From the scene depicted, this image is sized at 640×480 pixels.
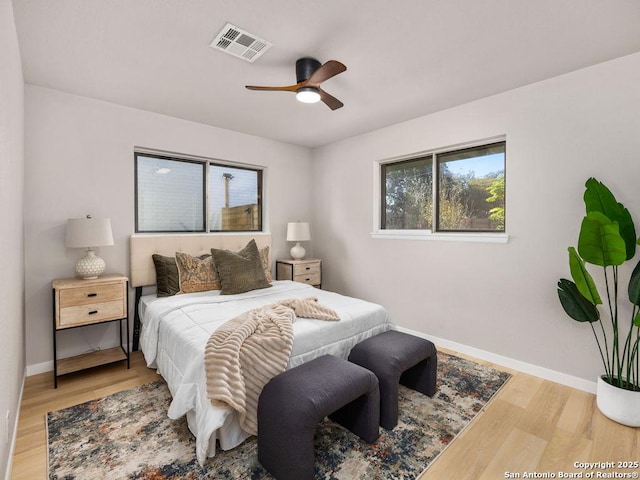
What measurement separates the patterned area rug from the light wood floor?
0.08 meters

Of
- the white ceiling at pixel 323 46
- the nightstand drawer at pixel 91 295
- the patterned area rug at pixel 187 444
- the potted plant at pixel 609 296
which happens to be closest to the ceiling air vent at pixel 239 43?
the white ceiling at pixel 323 46

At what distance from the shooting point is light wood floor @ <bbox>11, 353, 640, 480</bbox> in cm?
171

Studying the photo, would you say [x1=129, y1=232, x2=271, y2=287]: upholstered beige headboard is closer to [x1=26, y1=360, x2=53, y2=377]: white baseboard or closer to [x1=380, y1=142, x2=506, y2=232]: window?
[x1=26, y1=360, x2=53, y2=377]: white baseboard

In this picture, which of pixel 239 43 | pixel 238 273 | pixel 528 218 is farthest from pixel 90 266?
pixel 528 218

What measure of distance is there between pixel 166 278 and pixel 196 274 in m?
0.29

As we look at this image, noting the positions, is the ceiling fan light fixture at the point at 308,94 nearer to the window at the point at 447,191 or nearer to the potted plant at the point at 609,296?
the window at the point at 447,191

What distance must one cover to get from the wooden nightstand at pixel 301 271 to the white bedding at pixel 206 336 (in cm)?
86

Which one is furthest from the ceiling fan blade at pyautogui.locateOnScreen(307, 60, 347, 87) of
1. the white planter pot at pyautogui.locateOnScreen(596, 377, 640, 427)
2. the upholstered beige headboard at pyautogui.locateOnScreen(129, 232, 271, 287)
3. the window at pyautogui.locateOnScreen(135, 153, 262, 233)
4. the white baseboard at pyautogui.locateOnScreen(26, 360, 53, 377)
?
the white baseboard at pyautogui.locateOnScreen(26, 360, 53, 377)

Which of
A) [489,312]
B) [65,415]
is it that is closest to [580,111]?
[489,312]

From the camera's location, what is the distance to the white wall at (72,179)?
8.93 ft

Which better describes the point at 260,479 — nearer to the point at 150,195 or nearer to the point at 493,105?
the point at 150,195

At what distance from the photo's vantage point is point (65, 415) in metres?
2.16

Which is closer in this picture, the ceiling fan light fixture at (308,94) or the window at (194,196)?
the ceiling fan light fixture at (308,94)

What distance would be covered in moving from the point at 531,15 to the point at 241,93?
85.5 inches
